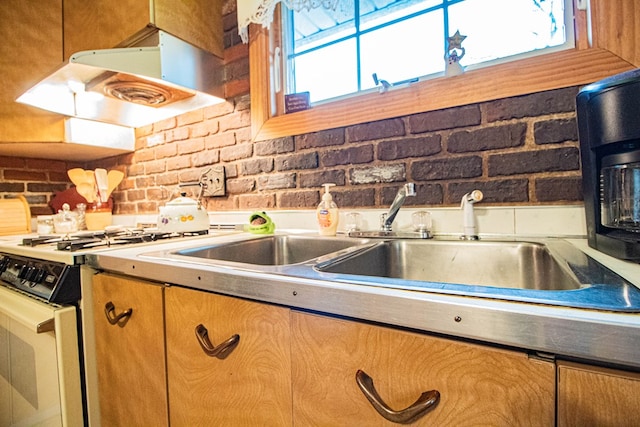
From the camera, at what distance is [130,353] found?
2.70ft

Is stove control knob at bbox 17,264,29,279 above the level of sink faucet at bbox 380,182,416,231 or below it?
below

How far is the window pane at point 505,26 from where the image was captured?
3.30ft

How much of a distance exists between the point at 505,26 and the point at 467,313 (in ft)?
3.73

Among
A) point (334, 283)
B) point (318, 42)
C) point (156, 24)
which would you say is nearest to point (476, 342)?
point (334, 283)

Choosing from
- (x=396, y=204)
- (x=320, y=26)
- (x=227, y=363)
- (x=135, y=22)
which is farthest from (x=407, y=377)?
(x=135, y=22)

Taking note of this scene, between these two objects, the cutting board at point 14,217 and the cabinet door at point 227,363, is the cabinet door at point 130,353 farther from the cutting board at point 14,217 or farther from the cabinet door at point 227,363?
the cutting board at point 14,217

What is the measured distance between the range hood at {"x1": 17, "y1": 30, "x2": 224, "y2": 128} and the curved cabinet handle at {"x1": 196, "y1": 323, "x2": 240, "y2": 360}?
105 centimetres

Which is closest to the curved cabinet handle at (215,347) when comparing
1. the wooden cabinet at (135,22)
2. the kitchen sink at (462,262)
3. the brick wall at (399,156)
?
the kitchen sink at (462,262)

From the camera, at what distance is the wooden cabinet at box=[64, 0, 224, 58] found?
1.29m

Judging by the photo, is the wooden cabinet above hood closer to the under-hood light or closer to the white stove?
the under-hood light

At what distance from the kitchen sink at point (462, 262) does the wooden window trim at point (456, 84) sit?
1.58 feet

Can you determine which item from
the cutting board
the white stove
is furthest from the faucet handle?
the cutting board

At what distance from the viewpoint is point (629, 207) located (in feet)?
2.09

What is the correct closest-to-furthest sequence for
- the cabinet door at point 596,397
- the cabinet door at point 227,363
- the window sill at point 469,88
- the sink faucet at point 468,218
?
the cabinet door at point 596,397 < the cabinet door at point 227,363 < the window sill at point 469,88 < the sink faucet at point 468,218
